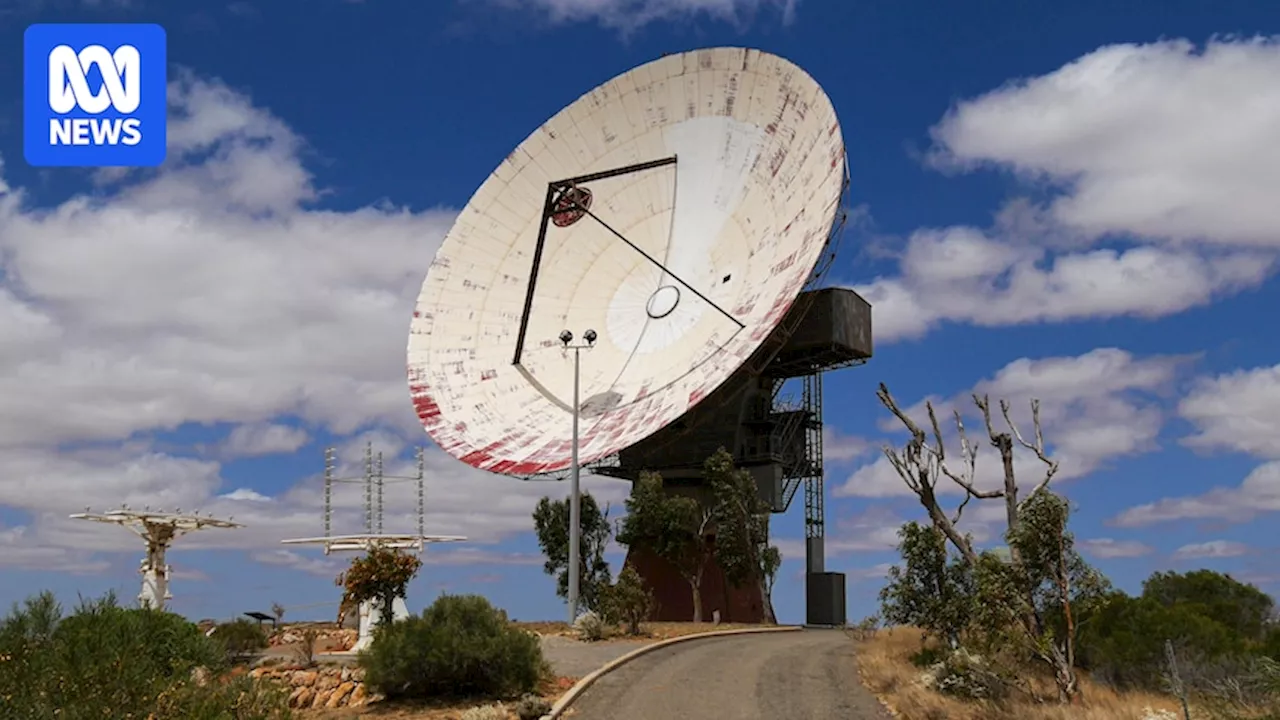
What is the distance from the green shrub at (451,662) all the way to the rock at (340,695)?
185 cm

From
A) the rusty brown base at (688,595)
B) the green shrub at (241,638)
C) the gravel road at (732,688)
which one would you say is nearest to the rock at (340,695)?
the gravel road at (732,688)

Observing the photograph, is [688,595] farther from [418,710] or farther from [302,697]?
[418,710]

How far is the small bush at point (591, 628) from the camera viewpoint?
1607 inches

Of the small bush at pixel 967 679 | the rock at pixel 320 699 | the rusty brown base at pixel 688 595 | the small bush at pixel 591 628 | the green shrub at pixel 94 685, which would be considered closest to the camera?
the green shrub at pixel 94 685

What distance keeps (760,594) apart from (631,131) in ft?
84.2

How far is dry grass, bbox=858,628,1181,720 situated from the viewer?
78.1ft

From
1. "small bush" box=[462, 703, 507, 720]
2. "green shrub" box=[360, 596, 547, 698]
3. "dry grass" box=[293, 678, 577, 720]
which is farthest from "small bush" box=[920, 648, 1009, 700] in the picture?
"small bush" box=[462, 703, 507, 720]

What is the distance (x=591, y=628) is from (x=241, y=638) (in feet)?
47.5

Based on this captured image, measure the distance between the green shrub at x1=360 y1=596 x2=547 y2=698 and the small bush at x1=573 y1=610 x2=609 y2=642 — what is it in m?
12.1

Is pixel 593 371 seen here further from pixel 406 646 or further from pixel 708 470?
pixel 406 646

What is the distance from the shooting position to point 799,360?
6412cm

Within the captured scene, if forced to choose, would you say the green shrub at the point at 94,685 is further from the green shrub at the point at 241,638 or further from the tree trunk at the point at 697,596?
the tree trunk at the point at 697,596

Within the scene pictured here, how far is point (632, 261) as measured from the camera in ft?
191

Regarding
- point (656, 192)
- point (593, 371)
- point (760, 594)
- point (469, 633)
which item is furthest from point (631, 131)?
point (469, 633)
